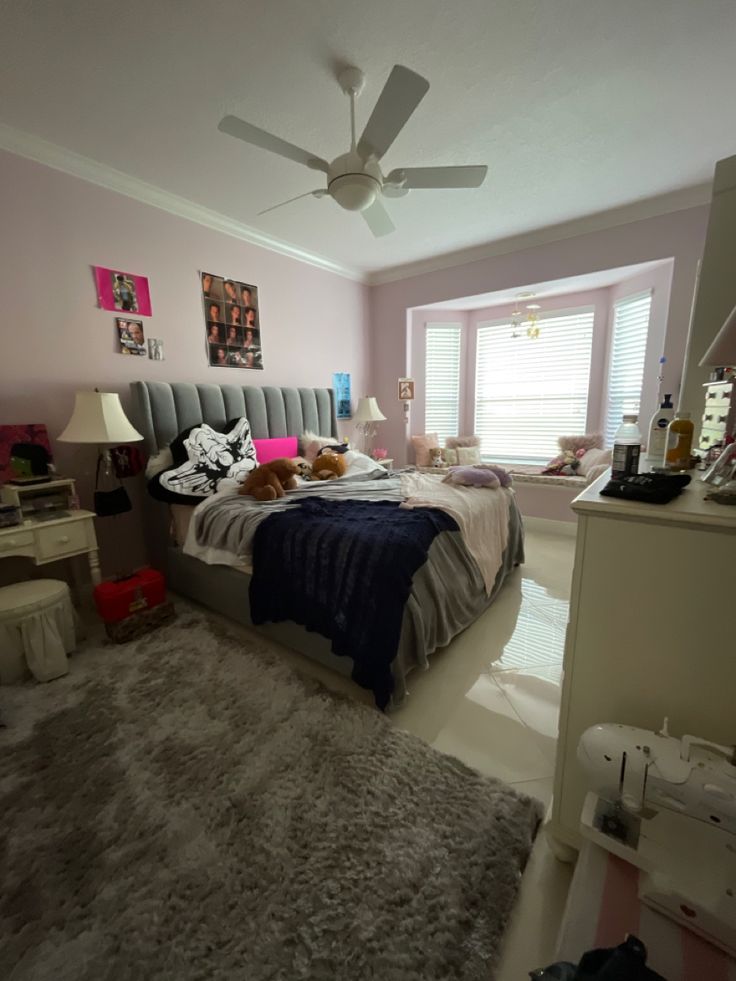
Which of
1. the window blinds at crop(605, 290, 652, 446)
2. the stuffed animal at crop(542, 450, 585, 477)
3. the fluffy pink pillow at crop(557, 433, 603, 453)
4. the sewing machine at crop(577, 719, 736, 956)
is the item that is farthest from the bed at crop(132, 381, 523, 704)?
the window blinds at crop(605, 290, 652, 446)

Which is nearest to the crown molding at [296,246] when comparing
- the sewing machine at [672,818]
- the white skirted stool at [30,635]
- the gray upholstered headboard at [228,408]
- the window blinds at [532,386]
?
the window blinds at [532,386]

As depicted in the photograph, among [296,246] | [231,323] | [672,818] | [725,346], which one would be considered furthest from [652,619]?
[296,246]

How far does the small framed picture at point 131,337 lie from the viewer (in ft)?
9.18

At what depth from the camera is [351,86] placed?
6.14ft

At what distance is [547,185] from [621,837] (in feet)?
11.9

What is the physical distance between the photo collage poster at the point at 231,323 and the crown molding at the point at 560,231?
1881mm

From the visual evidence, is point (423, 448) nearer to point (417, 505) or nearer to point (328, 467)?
point (328, 467)

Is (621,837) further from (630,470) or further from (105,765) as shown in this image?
(105,765)

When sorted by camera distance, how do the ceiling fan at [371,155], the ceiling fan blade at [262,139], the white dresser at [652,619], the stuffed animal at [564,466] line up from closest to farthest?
1. the white dresser at [652,619]
2. the ceiling fan at [371,155]
3. the ceiling fan blade at [262,139]
4. the stuffed animal at [564,466]

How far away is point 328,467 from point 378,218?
1655 millimetres

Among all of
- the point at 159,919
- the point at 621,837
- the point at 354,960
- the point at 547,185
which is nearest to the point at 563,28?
the point at 547,185

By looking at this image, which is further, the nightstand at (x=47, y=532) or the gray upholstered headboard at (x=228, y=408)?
the gray upholstered headboard at (x=228, y=408)

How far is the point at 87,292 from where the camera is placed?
2.62 meters

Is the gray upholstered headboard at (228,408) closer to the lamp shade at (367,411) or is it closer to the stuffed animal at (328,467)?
the lamp shade at (367,411)
